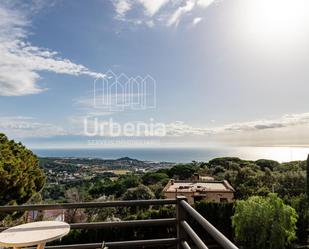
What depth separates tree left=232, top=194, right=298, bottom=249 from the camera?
33.2ft

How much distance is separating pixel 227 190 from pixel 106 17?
34.3 ft

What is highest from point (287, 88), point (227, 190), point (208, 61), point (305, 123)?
point (208, 61)

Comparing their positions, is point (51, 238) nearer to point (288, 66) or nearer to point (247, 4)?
point (247, 4)

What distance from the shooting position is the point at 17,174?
7.39 m

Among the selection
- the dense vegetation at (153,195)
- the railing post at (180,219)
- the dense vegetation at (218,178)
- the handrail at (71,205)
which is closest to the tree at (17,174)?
the dense vegetation at (153,195)

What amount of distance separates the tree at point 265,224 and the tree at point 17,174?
21.7 feet

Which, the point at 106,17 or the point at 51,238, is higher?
the point at 106,17

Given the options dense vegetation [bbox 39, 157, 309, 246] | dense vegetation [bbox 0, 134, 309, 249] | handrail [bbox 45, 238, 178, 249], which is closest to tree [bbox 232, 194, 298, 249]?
dense vegetation [bbox 0, 134, 309, 249]

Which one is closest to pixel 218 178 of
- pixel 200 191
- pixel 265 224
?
pixel 200 191

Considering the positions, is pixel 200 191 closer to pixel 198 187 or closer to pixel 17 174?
pixel 198 187

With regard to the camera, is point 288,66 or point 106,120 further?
point 106,120

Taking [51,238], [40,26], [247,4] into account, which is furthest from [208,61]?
[51,238]

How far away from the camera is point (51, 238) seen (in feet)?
5.12

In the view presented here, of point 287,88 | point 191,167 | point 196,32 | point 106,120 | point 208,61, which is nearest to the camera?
point 196,32
